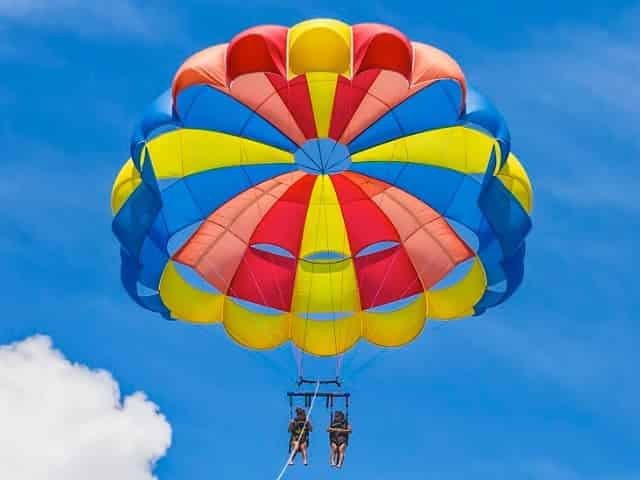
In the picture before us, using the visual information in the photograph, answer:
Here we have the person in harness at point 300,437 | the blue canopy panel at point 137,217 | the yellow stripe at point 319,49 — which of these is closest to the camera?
the yellow stripe at point 319,49

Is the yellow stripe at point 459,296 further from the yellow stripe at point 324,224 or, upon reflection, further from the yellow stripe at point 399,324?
the yellow stripe at point 324,224

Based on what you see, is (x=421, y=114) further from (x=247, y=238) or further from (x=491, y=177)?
(x=247, y=238)

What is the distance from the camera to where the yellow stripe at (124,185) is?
32.6 m

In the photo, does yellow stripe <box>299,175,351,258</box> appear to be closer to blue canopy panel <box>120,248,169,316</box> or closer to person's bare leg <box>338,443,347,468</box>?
blue canopy panel <box>120,248,169,316</box>

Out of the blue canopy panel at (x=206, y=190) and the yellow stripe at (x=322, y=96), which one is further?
the blue canopy panel at (x=206, y=190)

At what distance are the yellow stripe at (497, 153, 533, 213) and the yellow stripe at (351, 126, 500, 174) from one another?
1.13 ft

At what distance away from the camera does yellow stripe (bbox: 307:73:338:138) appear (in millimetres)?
32562

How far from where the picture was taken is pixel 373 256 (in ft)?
110

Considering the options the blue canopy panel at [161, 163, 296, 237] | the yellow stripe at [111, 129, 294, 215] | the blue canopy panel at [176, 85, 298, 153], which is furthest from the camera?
the blue canopy panel at [161, 163, 296, 237]

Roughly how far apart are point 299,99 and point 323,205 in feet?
6.58

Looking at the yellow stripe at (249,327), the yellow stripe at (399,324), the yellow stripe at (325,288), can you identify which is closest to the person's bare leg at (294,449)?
the yellow stripe at (249,327)

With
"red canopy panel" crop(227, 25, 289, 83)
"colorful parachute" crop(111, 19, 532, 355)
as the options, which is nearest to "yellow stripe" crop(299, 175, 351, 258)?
"colorful parachute" crop(111, 19, 532, 355)

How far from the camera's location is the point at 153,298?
109 ft

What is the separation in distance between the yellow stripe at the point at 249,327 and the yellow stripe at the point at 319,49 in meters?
4.89
